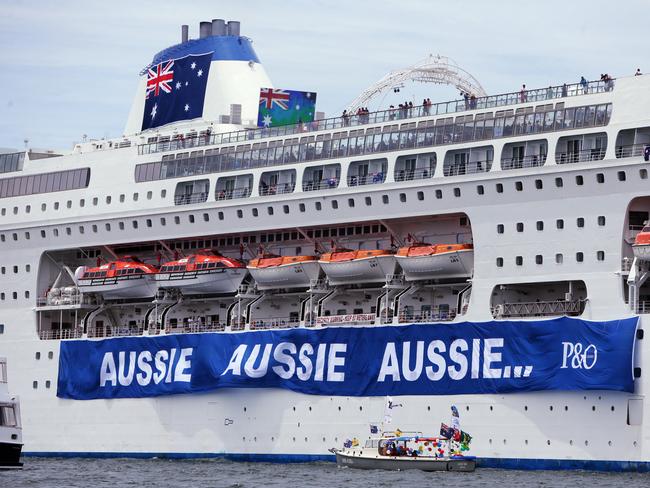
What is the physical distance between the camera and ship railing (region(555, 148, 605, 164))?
45.6 metres

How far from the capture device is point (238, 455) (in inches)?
2061

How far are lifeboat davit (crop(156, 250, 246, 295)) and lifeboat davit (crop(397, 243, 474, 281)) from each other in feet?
22.9

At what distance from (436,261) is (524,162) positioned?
4054mm

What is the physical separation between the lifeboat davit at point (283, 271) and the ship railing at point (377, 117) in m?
4.41

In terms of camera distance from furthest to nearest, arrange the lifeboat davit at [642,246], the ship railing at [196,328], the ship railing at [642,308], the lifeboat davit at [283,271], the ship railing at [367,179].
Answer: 1. the ship railing at [196,328]
2. the lifeboat davit at [283,271]
3. the ship railing at [367,179]
4. the ship railing at [642,308]
5. the lifeboat davit at [642,246]

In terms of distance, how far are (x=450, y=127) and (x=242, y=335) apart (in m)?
9.72

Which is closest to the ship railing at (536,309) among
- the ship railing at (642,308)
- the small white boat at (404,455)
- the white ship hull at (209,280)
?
the ship railing at (642,308)

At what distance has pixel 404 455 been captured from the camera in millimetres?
47500

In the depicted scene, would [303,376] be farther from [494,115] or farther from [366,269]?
[494,115]

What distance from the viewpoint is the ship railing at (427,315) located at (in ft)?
162

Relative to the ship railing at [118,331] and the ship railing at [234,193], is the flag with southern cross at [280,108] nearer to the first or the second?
the ship railing at [234,193]

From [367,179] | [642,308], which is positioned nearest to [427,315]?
[367,179]

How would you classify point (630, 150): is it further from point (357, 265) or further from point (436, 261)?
point (357, 265)

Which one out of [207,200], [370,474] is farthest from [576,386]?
[207,200]
